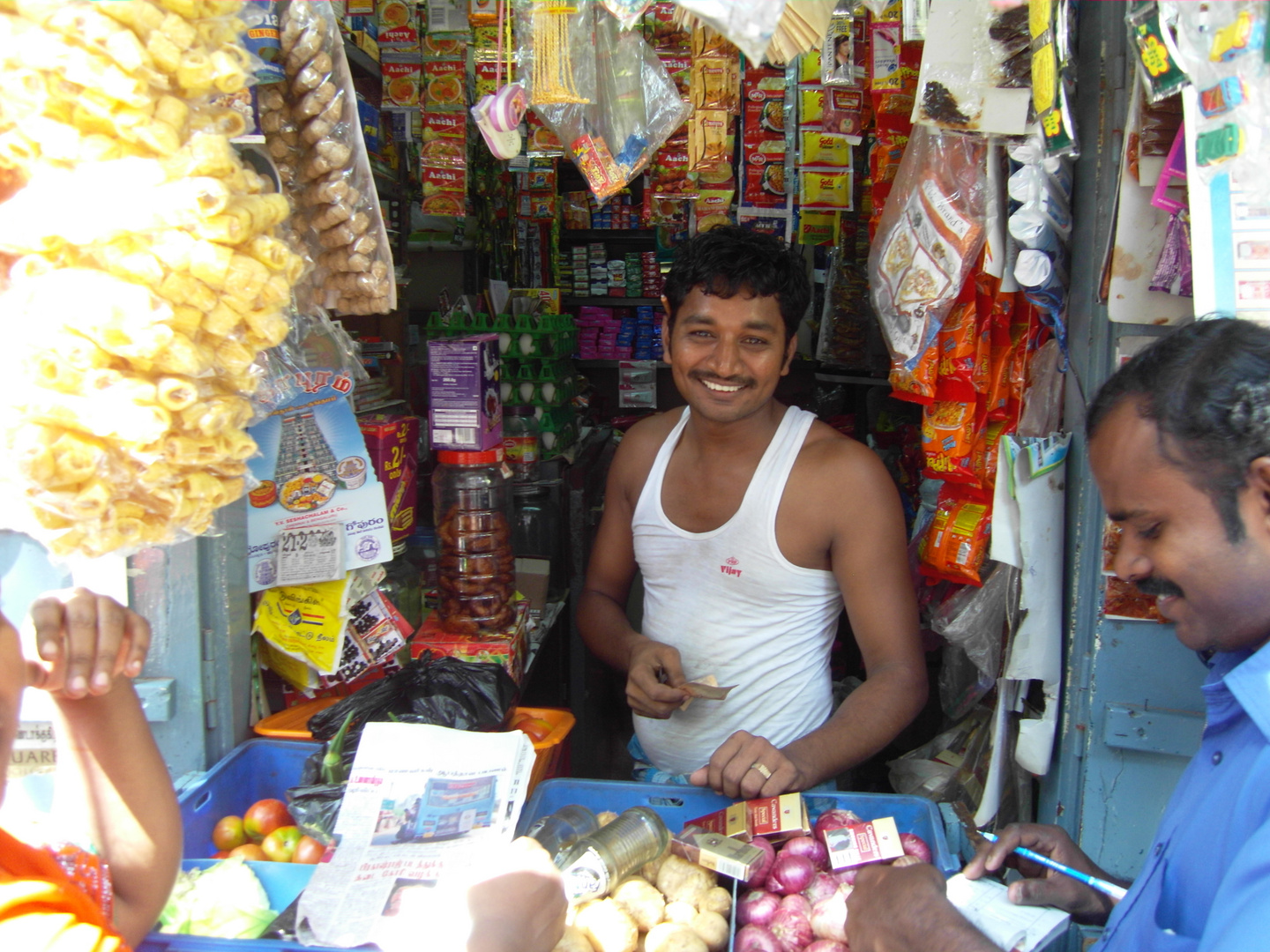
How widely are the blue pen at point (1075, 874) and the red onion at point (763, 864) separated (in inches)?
15.3

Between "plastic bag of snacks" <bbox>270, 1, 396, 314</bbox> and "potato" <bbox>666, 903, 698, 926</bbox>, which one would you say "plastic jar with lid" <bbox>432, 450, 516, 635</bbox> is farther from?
"potato" <bbox>666, 903, 698, 926</bbox>

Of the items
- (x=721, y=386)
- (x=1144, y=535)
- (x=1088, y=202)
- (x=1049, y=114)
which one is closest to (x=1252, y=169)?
(x=1144, y=535)

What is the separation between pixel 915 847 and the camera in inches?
57.7

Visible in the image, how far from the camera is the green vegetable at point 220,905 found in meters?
1.38

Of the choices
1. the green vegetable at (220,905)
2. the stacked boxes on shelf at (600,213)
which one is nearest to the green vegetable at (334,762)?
the green vegetable at (220,905)

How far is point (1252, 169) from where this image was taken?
1042mm

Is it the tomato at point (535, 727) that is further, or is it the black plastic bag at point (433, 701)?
the tomato at point (535, 727)

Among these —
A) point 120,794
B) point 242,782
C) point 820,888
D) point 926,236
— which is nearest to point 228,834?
point 242,782

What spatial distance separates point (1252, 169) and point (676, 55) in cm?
243

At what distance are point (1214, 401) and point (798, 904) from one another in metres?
0.95

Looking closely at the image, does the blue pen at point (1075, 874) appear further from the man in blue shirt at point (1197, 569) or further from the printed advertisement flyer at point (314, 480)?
the printed advertisement flyer at point (314, 480)

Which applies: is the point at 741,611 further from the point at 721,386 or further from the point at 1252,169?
the point at 1252,169

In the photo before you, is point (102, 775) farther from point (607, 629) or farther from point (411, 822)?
point (607, 629)

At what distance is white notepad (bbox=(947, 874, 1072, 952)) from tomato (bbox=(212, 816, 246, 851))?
50.5 inches
